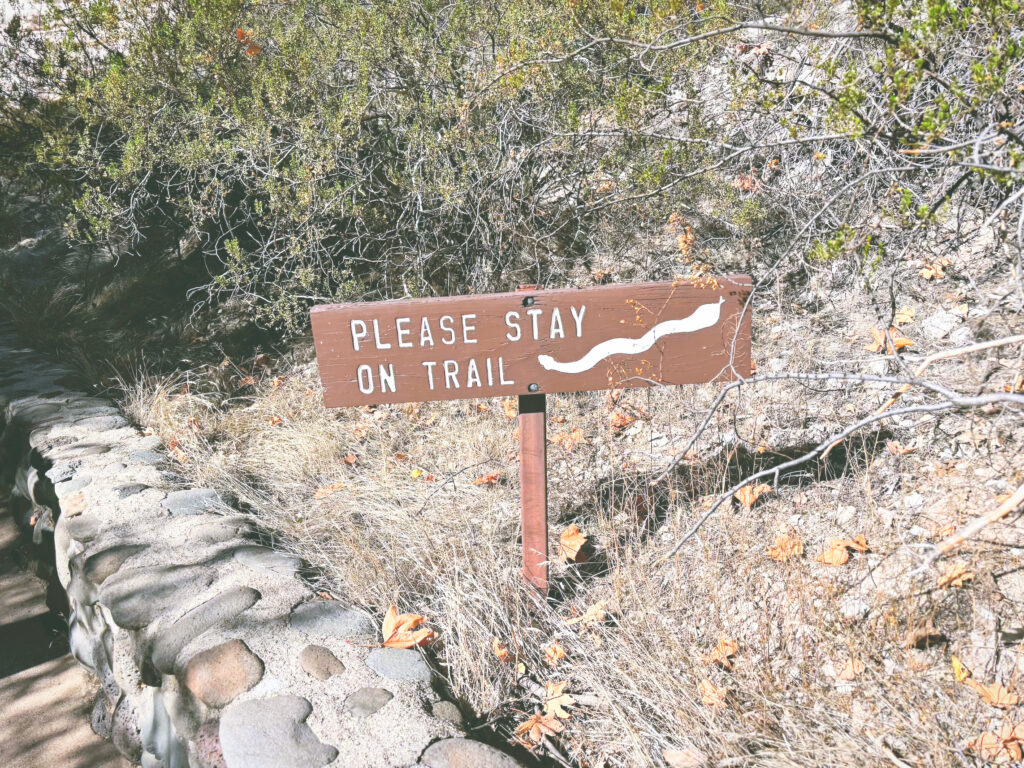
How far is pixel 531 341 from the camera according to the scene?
2693 mm

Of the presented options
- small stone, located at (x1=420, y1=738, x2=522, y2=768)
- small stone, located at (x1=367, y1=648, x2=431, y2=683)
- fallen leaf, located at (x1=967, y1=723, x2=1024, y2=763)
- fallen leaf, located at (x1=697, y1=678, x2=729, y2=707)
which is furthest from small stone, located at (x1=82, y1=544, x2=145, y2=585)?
fallen leaf, located at (x1=967, y1=723, x2=1024, y2=763)

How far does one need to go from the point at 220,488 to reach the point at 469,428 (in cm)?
136

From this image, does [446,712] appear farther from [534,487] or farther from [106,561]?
[106,561]

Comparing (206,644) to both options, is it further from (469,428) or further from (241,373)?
(241,373)

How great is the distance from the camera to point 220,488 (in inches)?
150

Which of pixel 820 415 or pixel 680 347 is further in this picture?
pixel 820 415

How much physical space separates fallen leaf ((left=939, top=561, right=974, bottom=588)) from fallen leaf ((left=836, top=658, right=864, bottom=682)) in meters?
0.45

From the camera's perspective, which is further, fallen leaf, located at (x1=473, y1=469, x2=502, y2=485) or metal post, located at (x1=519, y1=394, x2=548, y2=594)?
fallen leaf, located at (x1=473, y1=469, x2=502, y2=485)

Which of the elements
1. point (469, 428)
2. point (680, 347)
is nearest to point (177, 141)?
point (469, 428)

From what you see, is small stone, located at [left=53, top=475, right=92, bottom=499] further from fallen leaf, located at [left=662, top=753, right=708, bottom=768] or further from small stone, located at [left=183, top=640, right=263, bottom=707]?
fallen leaf, located at [left=662, top=753, right=708, bottom=768]

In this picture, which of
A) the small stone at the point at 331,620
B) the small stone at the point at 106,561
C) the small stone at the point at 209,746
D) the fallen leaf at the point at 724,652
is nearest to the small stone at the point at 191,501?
the small stone at the point at 106,561

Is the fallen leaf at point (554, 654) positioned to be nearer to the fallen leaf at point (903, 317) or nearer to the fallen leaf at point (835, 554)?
the fallen leaf at point (835, 554)

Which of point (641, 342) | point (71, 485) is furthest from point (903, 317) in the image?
point (71, 485)

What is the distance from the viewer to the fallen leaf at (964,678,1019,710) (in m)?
2.09
